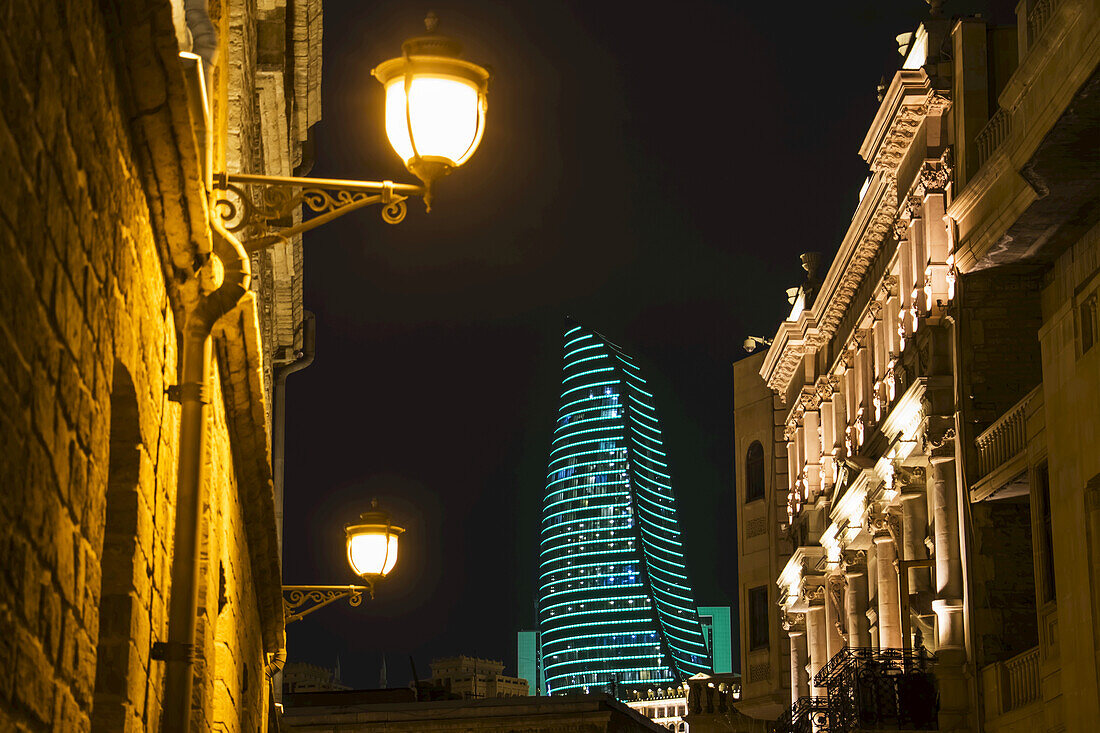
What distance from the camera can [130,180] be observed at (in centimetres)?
627

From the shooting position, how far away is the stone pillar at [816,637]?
128 ft

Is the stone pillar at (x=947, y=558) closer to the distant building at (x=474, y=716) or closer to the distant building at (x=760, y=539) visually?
the distant building at (x=474, y=716)

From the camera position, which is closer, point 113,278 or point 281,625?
point 113,278

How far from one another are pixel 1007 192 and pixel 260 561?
13913 millimetres

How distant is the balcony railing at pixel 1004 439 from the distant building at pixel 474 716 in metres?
17.3

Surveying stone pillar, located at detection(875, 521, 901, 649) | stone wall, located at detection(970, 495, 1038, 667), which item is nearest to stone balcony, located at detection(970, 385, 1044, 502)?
stone wall, located at detection(970, 495, 1038, 667)

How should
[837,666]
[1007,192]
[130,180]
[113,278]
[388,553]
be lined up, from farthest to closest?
[837,666] < [1007,192] < [388,553] < [130,180] < [113,278]

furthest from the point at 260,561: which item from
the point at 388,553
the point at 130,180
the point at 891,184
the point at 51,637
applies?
the point at 891,184

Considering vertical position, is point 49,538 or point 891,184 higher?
point 891,184

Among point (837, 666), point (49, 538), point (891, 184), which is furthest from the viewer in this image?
point (837, 666)

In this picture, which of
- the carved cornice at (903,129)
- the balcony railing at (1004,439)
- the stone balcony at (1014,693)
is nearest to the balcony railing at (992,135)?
the carved cornice at (903,129)

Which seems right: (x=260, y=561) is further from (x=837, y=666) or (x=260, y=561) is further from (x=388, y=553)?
(x=837, y=666)

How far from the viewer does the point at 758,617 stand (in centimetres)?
4853

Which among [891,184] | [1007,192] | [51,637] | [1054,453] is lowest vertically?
[51,637]
